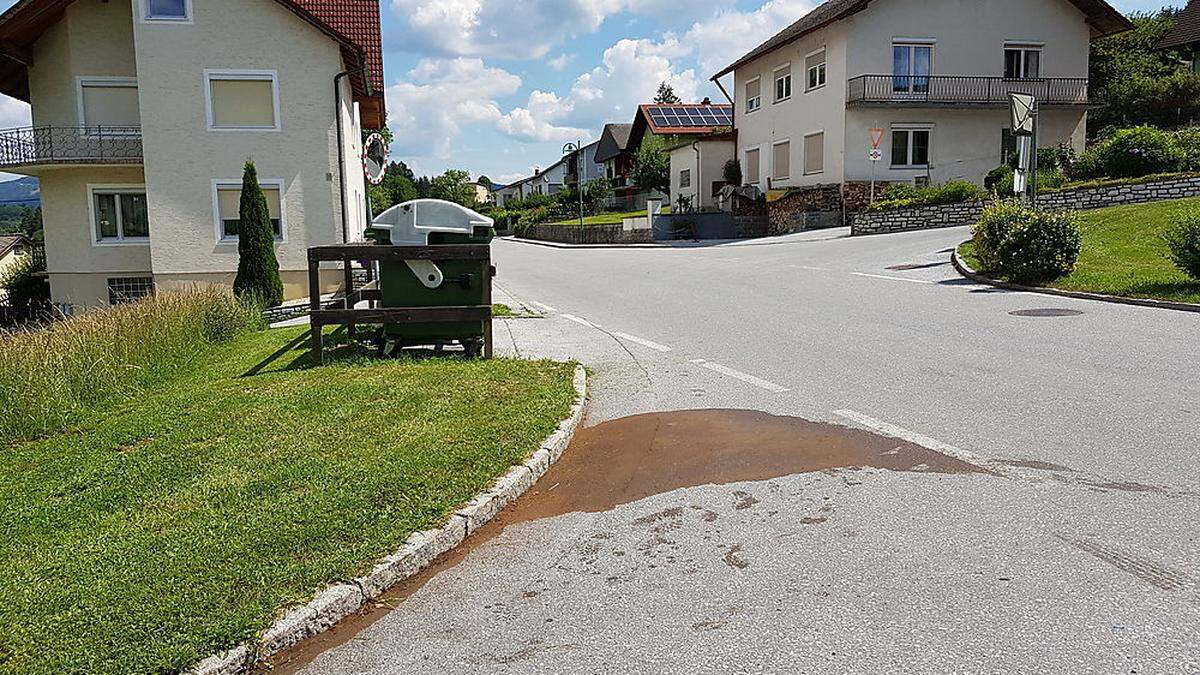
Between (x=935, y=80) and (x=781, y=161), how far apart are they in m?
7.19

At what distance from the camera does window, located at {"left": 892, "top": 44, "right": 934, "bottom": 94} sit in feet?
115

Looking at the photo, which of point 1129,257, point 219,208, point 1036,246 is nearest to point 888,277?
point 1036,246

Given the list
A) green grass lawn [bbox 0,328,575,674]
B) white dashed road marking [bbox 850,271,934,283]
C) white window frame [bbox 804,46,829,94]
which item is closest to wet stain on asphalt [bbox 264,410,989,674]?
green grass lawn [bbox 0,328,575,674]

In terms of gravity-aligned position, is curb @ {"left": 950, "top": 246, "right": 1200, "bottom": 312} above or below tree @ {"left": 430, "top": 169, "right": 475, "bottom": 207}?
below

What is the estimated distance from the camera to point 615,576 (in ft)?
13.8

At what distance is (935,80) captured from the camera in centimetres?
3544

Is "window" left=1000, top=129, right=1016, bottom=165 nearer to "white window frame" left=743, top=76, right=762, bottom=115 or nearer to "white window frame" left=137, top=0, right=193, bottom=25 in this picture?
"white window frame" left=743, top=76, right=762, bottom=115

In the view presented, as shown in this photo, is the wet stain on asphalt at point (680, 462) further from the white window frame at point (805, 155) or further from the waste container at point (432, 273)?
the white window frame at point (805, 155)

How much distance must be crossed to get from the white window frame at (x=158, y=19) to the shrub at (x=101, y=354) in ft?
36.2

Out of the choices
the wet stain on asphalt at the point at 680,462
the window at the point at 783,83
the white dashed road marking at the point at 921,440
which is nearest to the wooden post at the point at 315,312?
the wet stain on asphalt at the point at 680,462

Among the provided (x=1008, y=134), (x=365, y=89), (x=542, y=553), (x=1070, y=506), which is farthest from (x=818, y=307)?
(x=1008, y=134)

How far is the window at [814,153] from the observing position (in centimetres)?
3650

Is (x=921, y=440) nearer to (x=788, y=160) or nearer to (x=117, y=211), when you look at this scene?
(x=117, y=211)

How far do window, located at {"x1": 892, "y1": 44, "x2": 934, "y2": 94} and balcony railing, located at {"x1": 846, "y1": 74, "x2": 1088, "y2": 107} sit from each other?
0.04m
